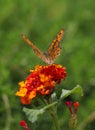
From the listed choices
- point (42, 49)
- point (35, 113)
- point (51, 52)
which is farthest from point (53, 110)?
point (42, 49)

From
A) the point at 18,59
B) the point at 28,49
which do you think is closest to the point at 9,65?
the point at 18,59

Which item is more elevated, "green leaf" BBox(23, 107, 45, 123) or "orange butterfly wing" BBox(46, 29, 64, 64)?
"orange butterfly wing" BBox(46, 29, 64, 64)

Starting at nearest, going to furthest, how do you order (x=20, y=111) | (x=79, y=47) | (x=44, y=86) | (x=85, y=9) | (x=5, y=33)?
1. (x=44, y=86)
2. (x=20, y=111)
3. (x=79, y=47)
4. (x=5, y=33)
5. (x=85, y=9)

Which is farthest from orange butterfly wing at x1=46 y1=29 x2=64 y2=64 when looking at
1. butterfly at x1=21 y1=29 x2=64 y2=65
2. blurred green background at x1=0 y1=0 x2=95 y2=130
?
blurred green background at x1=0 y1=0 x2=95 y2=130

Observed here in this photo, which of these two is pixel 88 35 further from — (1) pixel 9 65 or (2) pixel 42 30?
(1) pixel 9 65

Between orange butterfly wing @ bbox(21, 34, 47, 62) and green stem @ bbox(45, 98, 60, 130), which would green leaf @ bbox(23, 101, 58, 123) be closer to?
green stem @ bbox(45, 98, 60, 130)

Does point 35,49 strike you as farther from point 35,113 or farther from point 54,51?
point 35,113

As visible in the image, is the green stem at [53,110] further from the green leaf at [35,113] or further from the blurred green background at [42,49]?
the blurred green background at [42,49]
